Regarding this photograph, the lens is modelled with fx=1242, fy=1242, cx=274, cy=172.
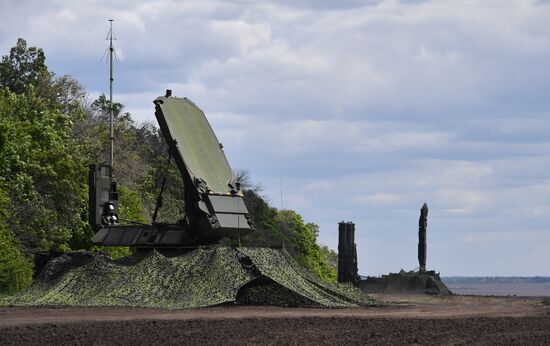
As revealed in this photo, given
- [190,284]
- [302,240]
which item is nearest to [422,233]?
[190,284]

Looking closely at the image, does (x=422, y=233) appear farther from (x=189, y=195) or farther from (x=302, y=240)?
(x=302, y=240)

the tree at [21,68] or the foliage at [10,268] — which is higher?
the tree at [21,68]

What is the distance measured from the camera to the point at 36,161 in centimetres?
5131

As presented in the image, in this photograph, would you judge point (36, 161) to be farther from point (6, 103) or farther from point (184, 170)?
point (184, 170)

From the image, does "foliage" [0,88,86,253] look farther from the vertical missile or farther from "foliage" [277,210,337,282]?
"foliage" [277,210,337,282]

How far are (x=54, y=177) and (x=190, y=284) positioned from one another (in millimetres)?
23793

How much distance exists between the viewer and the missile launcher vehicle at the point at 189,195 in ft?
103

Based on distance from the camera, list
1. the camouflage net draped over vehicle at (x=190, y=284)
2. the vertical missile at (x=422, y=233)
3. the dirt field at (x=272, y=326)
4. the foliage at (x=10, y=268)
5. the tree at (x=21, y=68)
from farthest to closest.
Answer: the tree at (x=21, y=68) < the vertical missile at (x=422, y=233) < the foliage at (x=10, y=268) < the camouflage net draped over vehicle at (x=190, y=284) < the dirt field at (x=272, y=326)

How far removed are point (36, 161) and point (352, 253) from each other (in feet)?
48.4

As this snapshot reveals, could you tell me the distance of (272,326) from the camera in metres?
23.0

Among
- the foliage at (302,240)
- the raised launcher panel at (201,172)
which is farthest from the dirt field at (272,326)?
the foliage at (302,240)

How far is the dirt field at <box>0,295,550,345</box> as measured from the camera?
20.7 m

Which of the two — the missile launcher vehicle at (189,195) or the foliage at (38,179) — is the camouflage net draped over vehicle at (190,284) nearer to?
the missile launcher vehicle at (189,195)

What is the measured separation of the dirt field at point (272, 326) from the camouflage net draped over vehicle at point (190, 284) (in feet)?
2.58
